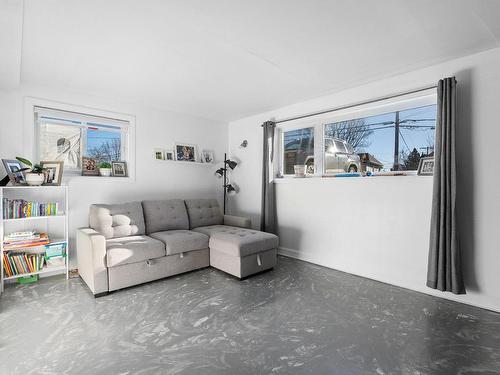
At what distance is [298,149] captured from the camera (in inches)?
166

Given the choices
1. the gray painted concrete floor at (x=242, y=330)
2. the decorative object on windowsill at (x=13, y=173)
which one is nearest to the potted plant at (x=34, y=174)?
the decorative object on windowsill at (x=13, y=173)

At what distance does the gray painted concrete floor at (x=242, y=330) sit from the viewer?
1729 mm

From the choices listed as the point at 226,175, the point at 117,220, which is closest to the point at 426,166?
the point at 226,175

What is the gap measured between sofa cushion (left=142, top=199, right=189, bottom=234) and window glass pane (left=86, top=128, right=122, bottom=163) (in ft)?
2.84

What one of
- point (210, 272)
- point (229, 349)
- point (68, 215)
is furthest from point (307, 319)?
point (68, 215)

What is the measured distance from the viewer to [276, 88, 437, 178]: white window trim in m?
2.94

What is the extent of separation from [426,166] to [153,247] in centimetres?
310

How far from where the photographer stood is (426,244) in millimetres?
2844

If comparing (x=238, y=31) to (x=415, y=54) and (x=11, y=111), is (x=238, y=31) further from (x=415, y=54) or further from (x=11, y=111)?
(x=11, y=111)

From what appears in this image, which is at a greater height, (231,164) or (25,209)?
(231,164)

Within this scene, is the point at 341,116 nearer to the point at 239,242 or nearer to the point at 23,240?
the point at 239,242

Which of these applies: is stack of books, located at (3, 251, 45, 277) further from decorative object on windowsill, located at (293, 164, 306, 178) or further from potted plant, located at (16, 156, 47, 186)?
decorative object on windowsill, located at (293, 164, 306, 178)

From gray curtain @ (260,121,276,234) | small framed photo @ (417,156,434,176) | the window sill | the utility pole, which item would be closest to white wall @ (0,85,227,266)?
gray curtain @ (260,121,276,234)

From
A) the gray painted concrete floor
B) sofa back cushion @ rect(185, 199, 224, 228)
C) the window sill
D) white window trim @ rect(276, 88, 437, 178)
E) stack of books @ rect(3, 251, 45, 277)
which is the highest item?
white window trim @ rect(276, 88, 437, 178)
